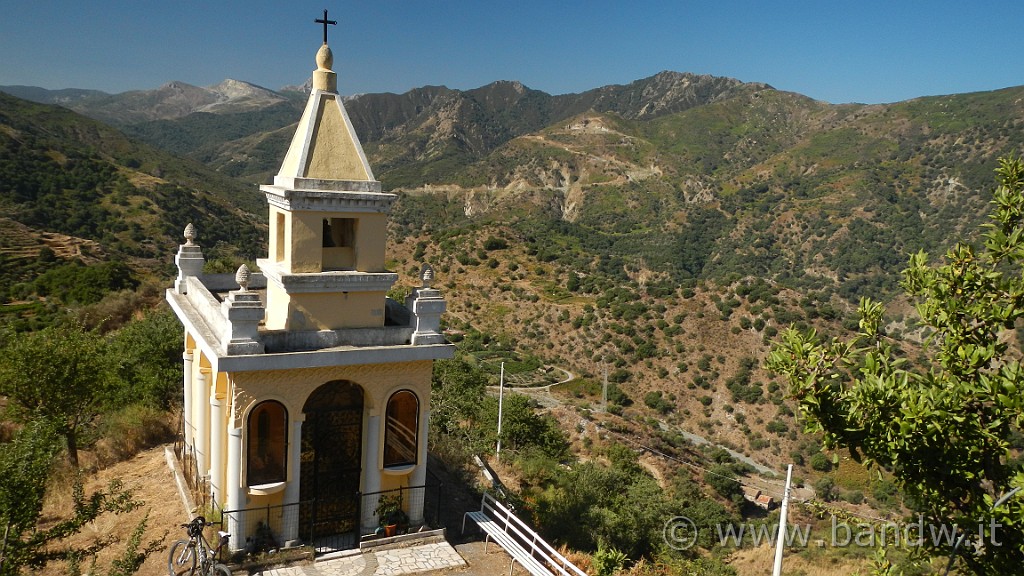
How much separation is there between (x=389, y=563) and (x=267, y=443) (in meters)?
Result: 2.73

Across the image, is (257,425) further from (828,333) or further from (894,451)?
(828,333)

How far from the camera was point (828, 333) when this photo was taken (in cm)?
4475

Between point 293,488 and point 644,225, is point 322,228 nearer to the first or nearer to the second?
point 293,488

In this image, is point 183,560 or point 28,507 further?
point 183,560

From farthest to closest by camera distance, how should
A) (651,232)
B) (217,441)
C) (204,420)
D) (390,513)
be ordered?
(651,232) → (204,420) → (390,513) → (217,441)

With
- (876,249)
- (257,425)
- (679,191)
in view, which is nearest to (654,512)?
(257,425)

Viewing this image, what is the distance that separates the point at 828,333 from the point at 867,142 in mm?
87471

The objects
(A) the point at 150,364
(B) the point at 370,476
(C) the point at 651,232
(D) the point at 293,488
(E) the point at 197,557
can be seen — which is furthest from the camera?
(C) the point at 651,232

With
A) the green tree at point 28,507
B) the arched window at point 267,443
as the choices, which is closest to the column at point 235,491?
the arched window at point 267,443

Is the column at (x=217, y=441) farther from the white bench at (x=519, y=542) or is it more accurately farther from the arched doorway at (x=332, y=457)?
the white bench at (x=519, y=542)

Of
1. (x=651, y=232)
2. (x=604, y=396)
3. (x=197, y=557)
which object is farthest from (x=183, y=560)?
(x=651, y=232)

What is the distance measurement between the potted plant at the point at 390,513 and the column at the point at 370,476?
10 cm

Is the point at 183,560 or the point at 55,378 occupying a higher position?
the point at 55,378

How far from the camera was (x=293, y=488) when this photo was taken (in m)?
10.4
